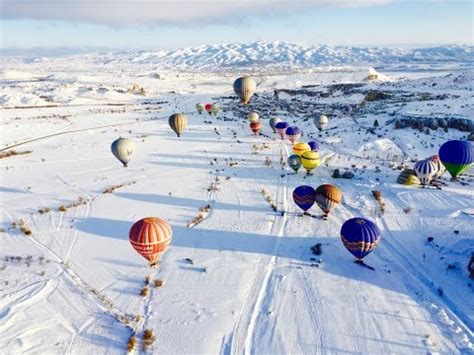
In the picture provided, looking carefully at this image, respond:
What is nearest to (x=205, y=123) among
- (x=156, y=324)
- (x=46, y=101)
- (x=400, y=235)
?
(x=400, y=235)

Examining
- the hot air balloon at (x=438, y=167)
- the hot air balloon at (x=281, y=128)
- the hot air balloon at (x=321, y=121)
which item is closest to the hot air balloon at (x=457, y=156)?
the hot air balloon at (x=438, y=167)

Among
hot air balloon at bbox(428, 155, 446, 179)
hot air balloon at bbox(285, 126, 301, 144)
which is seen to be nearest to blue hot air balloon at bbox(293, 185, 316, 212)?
hot air balloon at bbox(428, 155, 446, 179)

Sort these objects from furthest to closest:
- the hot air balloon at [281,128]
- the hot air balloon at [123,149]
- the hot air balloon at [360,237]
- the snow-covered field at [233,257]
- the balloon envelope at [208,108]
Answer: the balloon envelope at [208,108], the hot air balloon at [281,128], the hot air balloon at [123,149], the hot air balloon at [360,237], the snow-covered field at [233,257]

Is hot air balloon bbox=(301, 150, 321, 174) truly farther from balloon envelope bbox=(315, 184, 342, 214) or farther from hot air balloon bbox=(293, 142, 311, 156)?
→ balloon envelope bbox=(315, 184, 342, 214)

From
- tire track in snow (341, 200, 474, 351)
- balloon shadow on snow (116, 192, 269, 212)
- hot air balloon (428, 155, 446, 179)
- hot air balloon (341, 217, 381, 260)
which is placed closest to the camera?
tire track in snow (341, 200, 474, 351)

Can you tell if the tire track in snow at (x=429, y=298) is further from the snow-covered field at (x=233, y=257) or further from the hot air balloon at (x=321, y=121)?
the hot air balloon at (x=321, y=121)

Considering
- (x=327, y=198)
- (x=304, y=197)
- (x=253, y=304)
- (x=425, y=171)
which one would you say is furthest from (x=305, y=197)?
(x=425, y=171)

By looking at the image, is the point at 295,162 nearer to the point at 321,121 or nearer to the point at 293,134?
the point at 293,134
